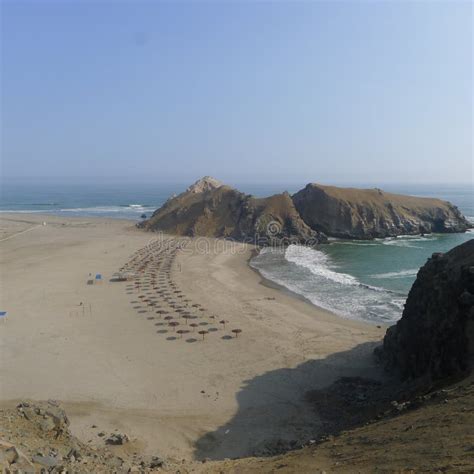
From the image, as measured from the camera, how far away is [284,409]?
18.0 meters

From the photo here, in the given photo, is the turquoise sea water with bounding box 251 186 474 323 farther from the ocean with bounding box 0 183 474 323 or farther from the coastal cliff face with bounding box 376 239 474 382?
the coastal cliff face with bounding box 376 239 474 382

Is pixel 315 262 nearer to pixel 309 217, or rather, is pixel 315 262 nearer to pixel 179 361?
pixel 309 217

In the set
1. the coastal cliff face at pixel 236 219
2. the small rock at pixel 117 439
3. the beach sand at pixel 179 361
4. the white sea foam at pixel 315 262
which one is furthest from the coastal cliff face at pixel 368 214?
the small rock at pixel 117 439

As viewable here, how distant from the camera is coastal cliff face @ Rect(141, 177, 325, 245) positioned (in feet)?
241

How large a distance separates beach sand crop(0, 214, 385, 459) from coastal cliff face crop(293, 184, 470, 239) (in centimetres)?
3902

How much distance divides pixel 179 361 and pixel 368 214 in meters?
63.8

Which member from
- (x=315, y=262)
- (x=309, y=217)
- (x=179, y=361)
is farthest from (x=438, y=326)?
(x=309, y=217)

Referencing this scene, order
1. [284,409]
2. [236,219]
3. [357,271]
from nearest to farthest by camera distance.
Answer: [284,409], [357,271], [236,219]

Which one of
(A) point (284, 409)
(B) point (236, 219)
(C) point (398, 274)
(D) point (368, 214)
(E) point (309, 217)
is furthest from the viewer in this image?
(B) point (236, 219)

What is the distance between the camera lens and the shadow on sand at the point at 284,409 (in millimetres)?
15211

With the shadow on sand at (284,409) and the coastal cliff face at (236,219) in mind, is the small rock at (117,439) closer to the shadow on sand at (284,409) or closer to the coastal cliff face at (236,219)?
the shadow on sand at (284,409)

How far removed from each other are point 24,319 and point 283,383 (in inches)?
741

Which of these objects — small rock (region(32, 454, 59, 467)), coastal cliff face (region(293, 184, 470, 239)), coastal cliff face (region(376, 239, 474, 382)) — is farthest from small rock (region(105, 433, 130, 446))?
coastal cliff face (region(293, 184, 470, 239))

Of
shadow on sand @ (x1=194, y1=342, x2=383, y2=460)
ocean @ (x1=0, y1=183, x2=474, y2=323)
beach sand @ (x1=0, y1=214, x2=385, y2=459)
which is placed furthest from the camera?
ocean @ (x1=0, y1=183, x2=474, y2=323)
